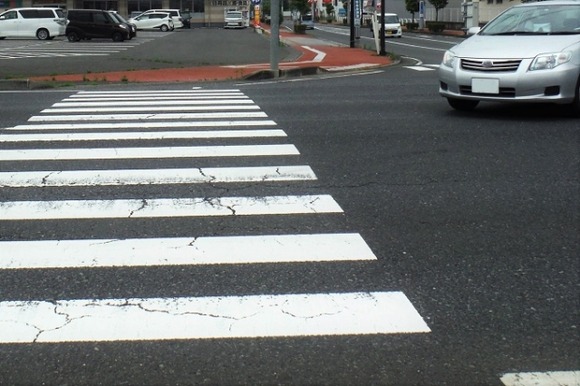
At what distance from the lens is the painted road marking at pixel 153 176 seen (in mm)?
6820

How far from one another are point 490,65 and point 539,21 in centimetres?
162

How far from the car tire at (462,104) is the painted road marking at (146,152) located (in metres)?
3.59

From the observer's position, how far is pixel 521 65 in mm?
9898

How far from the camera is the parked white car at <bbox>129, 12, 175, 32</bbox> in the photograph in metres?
57.1

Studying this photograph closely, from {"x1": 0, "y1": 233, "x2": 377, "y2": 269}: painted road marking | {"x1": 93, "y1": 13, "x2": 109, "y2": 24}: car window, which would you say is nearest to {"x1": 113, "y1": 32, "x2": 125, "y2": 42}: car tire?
{"x1": 93, "y1": 13, "x2": 109, "y2": 24}: car window

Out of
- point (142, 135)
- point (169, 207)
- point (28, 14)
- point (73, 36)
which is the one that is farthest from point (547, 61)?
point (28, 14)

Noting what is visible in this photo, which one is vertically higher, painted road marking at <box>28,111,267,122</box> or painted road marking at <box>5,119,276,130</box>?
painted road marking at <box>28,111,267,122</box>

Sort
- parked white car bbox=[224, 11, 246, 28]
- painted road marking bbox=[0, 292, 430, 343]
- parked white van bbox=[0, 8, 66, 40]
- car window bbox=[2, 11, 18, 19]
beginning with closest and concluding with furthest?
painted road marking bbox=[0, 292, 430, 343], parked white van bbox=[0, 8, 66, 40], car window bbox=[2, 11, 18, 19], parked white car bbox=[224, 11, 246, 28]

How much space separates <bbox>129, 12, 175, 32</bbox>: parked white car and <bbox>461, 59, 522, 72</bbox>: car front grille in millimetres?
48976

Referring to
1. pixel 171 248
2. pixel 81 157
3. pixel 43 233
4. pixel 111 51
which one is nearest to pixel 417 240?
pixel 171 248

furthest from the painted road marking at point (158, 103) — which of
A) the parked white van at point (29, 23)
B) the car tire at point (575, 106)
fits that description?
the parked white van at point (29, 23)

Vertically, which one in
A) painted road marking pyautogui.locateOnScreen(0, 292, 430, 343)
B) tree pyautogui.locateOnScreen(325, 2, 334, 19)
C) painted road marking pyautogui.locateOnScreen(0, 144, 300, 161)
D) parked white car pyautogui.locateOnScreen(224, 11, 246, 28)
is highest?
tree pyautogui.locateOnScreen(325, 2, 334, 19)

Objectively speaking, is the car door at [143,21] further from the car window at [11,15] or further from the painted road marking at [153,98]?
the painted road marking at [153,98]

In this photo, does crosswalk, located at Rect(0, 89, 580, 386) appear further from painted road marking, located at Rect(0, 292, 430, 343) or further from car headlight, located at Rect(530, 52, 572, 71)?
car headlight, located at Rect(530, 52, 572, 71)
